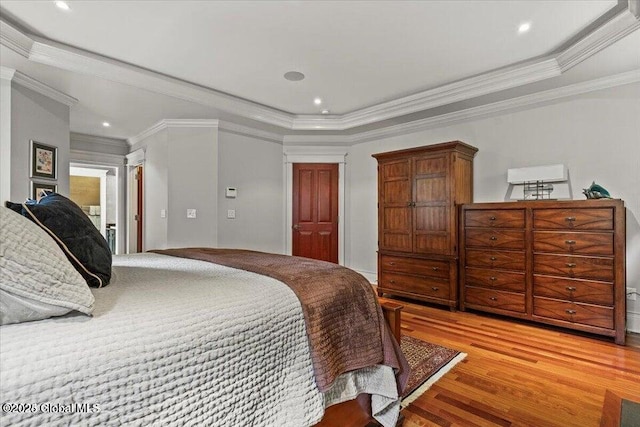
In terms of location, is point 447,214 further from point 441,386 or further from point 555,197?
point 441,386

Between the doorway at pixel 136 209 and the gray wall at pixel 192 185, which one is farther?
the doorway at pixel 136 209

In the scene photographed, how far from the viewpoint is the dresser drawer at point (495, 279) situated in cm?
324

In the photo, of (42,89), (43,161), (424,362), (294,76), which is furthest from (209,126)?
(424,362)

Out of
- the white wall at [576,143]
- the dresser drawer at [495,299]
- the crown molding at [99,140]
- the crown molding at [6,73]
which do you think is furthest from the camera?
the crown molding at [99,140]

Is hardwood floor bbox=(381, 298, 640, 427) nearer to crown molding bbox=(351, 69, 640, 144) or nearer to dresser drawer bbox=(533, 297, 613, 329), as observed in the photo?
dresser drawer bbox=(533, 297, 613, 329)

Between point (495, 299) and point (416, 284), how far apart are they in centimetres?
86

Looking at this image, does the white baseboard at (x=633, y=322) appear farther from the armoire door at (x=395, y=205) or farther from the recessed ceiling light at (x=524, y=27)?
the recessed ceiling light at (x=524, y=27)

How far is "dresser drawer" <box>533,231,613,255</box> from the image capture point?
280 cm

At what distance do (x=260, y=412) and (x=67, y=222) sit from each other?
978 mm

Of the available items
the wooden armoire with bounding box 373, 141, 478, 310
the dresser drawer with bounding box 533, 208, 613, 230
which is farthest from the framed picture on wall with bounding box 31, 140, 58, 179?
the dresser drawer with bounding box 533, 208, 613, 230

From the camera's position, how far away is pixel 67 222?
1245 mm

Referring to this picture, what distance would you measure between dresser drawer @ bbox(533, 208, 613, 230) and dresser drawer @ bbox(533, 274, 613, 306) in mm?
470

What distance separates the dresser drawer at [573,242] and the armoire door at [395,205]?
1.33m

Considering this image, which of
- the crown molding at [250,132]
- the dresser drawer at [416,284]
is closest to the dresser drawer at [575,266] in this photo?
the dresser drawer at [416,284]
